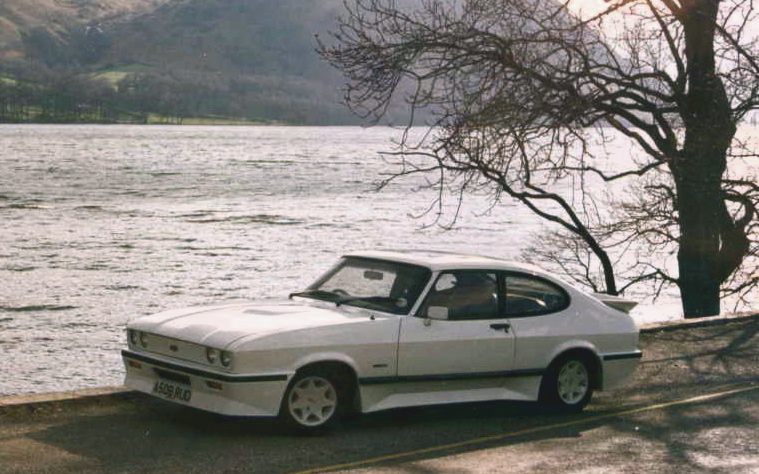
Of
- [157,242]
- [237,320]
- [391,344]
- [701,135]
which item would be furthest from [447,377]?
[157,242]

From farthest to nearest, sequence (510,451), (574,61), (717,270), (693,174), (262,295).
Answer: (262,295), (717,270), (693,174), (574,61), (510,451)

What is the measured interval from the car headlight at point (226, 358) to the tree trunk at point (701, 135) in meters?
11.5

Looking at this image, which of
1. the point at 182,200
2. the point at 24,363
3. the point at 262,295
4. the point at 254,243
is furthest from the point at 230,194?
the point at 24,363

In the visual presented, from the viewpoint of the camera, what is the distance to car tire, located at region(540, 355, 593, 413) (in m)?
10.5

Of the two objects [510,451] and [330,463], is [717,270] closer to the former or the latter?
[510,451]

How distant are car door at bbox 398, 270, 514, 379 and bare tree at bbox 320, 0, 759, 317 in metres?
5.89

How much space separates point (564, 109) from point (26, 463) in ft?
33.8

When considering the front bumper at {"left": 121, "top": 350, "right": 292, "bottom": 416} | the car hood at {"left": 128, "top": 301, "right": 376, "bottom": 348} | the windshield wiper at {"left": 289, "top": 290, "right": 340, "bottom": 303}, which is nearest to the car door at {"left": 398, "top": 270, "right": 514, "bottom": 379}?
the car hood at {"left": 128, "top": 301, "right": 376, "bottom": 348}

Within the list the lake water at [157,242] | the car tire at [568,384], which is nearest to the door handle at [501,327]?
the car tire at [568,384]

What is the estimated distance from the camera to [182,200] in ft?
224

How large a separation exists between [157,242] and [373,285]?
36.0 meters

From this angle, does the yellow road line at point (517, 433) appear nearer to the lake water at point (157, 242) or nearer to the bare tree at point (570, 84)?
the bare tree at point (570, 84)

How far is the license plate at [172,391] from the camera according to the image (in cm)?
879

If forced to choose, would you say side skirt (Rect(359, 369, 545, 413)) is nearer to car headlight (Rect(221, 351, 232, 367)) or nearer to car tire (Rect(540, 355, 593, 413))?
car tire (Rect(540, 355, 593, 413))
